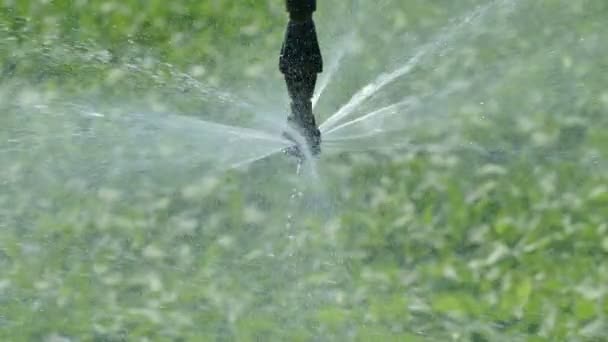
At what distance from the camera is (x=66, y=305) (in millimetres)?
3711

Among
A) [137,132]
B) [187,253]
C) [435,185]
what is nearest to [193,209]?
[187,253]

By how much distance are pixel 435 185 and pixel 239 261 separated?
0.87m

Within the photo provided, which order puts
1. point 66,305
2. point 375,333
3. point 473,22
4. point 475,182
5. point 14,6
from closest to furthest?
point 375,333 < point 66,305 < point 475,182 < point 473,22 < point 14,6

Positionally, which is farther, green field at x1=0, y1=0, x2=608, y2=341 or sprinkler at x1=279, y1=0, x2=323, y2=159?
green field at x1=0, y1=0, x2=608, y2=341

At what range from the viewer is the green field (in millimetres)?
3609

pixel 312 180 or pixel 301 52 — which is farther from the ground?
pixel 301 52

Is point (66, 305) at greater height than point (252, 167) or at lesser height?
lesser

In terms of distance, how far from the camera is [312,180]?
414 cm

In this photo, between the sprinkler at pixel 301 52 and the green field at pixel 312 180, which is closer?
the sprinkler at pixel 301 52

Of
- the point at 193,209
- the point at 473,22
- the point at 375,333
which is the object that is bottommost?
the point at 375,333

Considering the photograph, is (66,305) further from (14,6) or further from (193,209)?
(14,6)

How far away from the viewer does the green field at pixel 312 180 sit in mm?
3609

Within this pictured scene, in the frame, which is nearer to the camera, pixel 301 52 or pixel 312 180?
pixel 301 52

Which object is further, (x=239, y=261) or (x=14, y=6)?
(x=14, y=6)
